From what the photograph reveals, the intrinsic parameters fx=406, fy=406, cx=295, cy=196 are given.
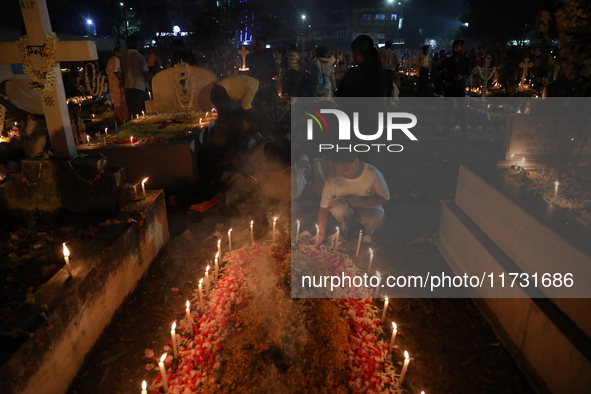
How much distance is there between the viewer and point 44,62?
191 inches

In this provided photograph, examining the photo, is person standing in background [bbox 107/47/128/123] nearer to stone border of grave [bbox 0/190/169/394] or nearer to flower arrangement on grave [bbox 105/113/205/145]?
flower arrangement on grave [bbox 105/113/205/145]

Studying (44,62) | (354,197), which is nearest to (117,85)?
A: (44,62)

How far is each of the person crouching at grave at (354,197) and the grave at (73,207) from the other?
222 cm

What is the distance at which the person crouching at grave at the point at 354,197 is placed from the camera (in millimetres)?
5355

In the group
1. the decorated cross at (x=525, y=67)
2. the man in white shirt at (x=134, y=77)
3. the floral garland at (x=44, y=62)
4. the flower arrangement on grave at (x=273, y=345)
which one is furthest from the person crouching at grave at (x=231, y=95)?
the decorated cross at (x=525, y=67)

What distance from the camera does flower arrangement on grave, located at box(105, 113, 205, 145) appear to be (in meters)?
7.81

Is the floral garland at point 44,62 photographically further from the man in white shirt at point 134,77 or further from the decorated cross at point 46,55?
the man in white shirt at point 134,77

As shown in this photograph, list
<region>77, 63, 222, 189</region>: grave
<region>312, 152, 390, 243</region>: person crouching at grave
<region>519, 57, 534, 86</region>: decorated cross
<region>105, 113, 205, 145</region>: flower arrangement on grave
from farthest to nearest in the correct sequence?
<region>519, 57, 534, 86</region>: decorated cross
<region>105, 113, 205, 145</region>: flower arrangement on grave
<region>77, 63, 222, 189</region>: grave
<region>312, 152, 390, 243</region>: person crouching at grave

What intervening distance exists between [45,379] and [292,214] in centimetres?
394

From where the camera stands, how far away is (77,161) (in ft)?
16.7

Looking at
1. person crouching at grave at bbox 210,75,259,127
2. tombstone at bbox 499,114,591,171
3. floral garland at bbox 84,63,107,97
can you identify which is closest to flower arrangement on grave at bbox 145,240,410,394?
tombstone at bbox 499,114,591,171

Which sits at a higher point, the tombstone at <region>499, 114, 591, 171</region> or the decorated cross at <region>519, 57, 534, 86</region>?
the decorated cross at <region>519, 57, 534, 86</region>

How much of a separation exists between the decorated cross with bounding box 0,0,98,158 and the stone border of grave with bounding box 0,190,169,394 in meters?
1.52

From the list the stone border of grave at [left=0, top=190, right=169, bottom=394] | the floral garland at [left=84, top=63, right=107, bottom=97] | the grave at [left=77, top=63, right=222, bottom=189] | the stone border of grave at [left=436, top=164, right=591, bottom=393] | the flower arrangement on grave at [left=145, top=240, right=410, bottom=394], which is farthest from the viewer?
the floral garland at [left=84, top=63, right=107, bottom=97]
